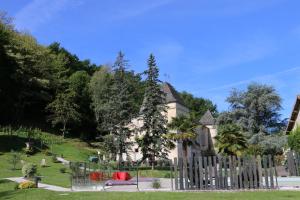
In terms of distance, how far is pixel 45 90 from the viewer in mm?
77500

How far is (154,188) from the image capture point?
25.0m

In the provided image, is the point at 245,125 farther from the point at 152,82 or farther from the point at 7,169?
the point at 7,169

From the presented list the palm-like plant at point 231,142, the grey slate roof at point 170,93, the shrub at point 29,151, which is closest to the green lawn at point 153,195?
the palm-like plant at point 231,142

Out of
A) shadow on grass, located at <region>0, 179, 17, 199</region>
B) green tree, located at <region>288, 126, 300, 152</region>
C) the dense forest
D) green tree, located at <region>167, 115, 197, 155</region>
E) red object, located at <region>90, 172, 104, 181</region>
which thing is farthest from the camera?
the dense forest

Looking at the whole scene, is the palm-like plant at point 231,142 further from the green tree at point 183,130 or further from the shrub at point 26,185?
the shrub at point 26,185

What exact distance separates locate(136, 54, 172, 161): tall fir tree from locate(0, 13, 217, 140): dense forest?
11337 millimetres

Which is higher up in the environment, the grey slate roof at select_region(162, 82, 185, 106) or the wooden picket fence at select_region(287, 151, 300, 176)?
the grey slate roof at select_region(162, 82, 185, 106)

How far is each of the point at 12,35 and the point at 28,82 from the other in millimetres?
8854

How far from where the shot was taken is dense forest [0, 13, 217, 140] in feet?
230

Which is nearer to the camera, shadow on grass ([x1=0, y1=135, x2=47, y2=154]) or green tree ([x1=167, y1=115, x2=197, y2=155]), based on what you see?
shadow on grass ([x1=0, y1=135, x2=47, y2=154])

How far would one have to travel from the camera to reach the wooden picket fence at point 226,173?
77.6 feet

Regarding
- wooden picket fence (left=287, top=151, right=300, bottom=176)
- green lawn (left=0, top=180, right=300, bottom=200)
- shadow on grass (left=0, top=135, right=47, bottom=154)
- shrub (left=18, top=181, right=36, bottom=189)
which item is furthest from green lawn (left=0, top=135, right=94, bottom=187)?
wooden picket fence (left=287, top=151, right=300, bottom=176)

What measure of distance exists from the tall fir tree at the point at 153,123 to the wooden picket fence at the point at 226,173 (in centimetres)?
2878

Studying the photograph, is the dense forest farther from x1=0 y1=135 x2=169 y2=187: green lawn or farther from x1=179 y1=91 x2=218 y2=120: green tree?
x1=179 y1=91 x2=218 y2=120: green tree
